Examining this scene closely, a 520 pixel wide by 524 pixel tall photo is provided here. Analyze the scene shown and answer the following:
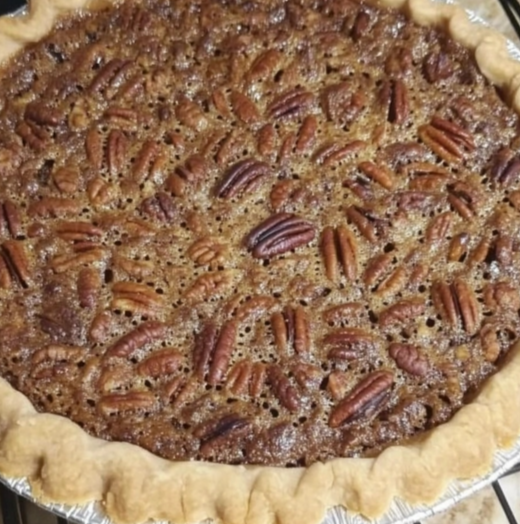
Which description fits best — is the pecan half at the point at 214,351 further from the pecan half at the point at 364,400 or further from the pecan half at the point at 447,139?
the pecan half at the point at 447,139

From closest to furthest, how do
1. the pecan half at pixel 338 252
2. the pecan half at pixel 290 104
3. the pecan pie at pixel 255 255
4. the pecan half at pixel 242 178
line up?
the pecan pie at pixel 255 255, the pecan half at pixel 338 252, the pecan half at pixel 242 178, the pecan half at pixel 290 104

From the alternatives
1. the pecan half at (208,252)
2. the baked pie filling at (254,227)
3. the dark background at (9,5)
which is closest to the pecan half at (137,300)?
the baked pie filling at (254,227)

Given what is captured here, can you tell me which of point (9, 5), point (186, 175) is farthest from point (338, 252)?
point (9, 5)

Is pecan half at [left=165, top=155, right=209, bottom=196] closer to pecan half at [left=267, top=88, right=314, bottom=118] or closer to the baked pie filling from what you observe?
the baked pie filling

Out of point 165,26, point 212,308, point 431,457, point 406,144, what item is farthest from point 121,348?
point 165,26

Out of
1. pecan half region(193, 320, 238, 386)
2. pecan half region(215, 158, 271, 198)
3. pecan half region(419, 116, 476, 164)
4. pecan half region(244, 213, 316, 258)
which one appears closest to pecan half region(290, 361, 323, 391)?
pecan half region(193, 320, 238, 386)
